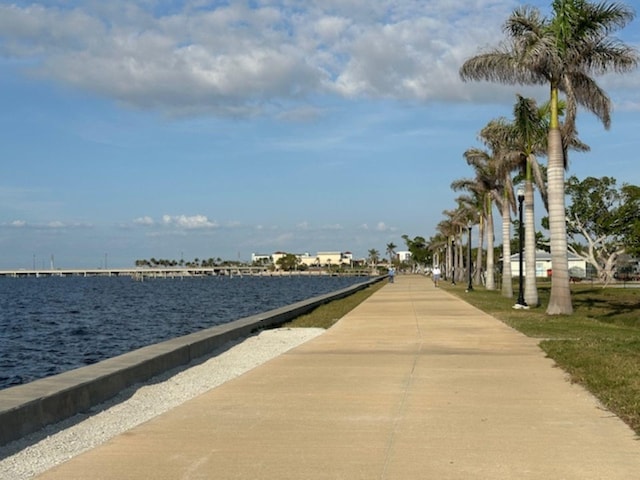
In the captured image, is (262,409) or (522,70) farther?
(522,70)

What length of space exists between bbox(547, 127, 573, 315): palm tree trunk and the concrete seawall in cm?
1312

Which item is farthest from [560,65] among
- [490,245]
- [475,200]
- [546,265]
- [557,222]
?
[546,265]

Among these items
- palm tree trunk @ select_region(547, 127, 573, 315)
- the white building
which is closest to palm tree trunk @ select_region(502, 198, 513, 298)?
palm tree trunk @ select_region(547, 127, 573, 315)

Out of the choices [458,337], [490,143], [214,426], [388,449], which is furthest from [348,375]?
[490,143]

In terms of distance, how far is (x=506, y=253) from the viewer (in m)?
38.9

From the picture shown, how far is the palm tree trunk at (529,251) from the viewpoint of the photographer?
30000 mm

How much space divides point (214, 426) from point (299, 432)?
3.19 ft

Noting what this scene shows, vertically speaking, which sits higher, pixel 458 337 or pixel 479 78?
pixel 479 78

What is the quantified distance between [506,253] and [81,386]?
107 feet

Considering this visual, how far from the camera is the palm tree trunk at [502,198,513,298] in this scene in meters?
38.1

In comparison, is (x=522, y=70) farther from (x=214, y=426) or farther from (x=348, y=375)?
(x=214, y=426)

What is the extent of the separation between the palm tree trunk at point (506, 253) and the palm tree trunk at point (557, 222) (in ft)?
45.6

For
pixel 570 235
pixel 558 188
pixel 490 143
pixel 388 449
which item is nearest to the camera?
pixel 388 449

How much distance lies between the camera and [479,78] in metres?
24.7
